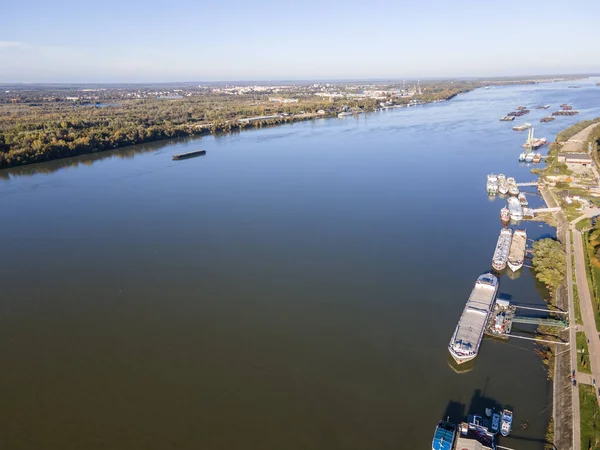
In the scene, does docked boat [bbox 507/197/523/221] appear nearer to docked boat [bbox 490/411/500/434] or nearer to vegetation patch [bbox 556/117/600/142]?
docked boat [bbox 490/411/500/434]

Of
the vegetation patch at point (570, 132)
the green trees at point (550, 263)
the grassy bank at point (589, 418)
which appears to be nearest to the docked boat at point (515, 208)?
the green trees at point (550, 263)

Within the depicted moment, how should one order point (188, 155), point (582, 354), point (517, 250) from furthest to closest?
point (188, 155) → point (517, 250) → point (582, 354)

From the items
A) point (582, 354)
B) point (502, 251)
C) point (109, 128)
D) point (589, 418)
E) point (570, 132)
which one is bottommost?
point (589, 418)

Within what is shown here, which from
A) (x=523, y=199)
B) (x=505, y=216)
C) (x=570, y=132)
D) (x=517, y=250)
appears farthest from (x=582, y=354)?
(x=570, y=132)

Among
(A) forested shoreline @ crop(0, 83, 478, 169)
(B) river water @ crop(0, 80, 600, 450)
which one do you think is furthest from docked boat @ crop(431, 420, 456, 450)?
(A) forested shoreline @ crop(0, 83, 478, 169)

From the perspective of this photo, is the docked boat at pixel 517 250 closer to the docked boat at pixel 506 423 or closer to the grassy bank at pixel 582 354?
the grassy bank at pixel 582 354

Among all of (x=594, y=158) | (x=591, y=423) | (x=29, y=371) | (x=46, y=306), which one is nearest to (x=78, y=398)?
(x=29, y=371)

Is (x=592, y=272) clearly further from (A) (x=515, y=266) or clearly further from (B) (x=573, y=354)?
(B) (x=573, y=354)
